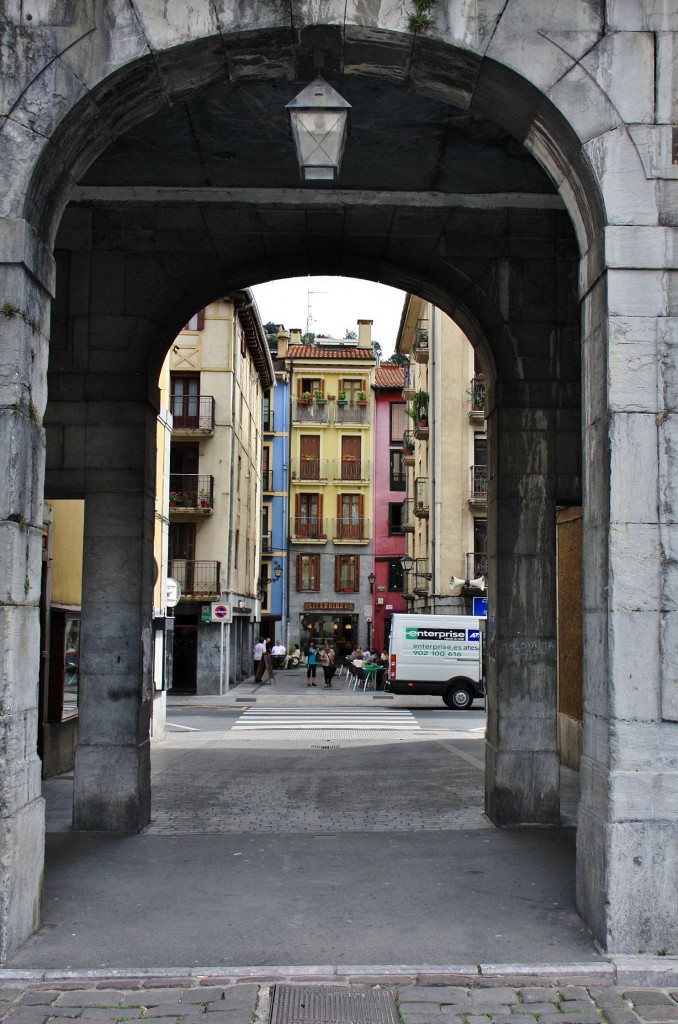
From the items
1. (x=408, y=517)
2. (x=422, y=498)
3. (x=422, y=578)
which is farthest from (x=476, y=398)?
(x=408, y=517)

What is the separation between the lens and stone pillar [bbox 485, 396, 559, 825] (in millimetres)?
10266

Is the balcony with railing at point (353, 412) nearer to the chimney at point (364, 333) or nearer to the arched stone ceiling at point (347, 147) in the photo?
the chimney at point (364, 333)

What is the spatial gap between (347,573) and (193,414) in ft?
77.4

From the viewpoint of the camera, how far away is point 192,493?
34.2 meters

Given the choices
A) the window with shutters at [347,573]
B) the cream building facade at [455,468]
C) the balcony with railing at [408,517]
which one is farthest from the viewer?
the window with shutters at [347,573]

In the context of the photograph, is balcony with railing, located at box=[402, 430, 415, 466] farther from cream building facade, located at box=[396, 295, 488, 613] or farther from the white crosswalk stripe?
the white crosswalk stripe

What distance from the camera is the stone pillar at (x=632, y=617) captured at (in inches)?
232

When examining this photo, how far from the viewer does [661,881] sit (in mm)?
5871

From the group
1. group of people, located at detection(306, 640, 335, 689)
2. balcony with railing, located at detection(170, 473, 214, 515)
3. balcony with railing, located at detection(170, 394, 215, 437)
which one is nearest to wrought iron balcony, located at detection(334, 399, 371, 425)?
group of people, located at detection(306, 640, 335, 689)

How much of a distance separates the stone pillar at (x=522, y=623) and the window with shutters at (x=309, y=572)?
4554cm

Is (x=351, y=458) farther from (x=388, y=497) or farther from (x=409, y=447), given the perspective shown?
(x=409, y=447)

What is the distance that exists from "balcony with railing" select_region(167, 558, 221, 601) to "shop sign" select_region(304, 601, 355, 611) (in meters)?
22.4

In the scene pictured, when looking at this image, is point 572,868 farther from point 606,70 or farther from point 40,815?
point 606,70

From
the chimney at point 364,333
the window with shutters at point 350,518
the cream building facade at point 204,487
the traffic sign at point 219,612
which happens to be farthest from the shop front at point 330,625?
the traffic sign at point 219,612
